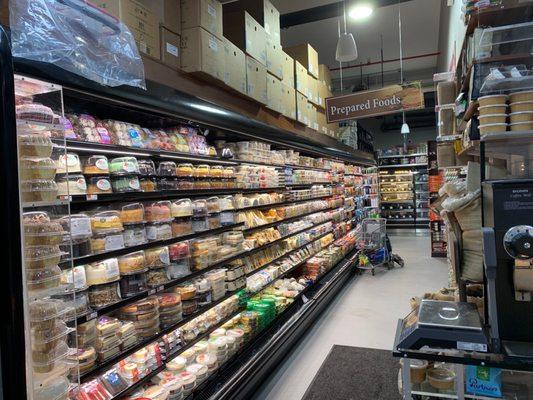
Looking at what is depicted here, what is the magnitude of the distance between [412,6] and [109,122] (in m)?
6.42

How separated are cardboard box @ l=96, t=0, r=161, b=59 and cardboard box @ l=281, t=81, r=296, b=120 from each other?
2.28m

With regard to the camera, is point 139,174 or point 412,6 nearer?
point 139,174

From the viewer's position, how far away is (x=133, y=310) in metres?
2.49

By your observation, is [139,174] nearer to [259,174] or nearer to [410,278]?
[259,174]

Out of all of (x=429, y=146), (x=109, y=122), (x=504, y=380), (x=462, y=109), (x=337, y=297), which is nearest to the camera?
(x=504, y=380)

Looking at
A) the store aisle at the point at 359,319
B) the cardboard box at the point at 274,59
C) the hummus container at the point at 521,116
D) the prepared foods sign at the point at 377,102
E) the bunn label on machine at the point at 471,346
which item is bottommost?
the store aisle at the point at 359,319

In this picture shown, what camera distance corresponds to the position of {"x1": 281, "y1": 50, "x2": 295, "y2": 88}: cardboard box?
4.65m

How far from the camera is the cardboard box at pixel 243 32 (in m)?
3.68

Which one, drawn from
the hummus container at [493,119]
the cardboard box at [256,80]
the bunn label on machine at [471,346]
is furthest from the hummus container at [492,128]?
the cardboard box at [256,80]

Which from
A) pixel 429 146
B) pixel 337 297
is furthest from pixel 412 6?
pixel 337 297

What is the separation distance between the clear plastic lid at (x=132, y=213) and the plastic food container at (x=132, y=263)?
0.70 ft

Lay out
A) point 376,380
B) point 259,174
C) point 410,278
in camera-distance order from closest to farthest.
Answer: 1. point 376,380
2. point 259,174
3. point 410,278

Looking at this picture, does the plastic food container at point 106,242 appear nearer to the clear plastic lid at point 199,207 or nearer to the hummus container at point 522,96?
the clear plastic lid at point 199,207

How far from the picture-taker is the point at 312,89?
229 inches
